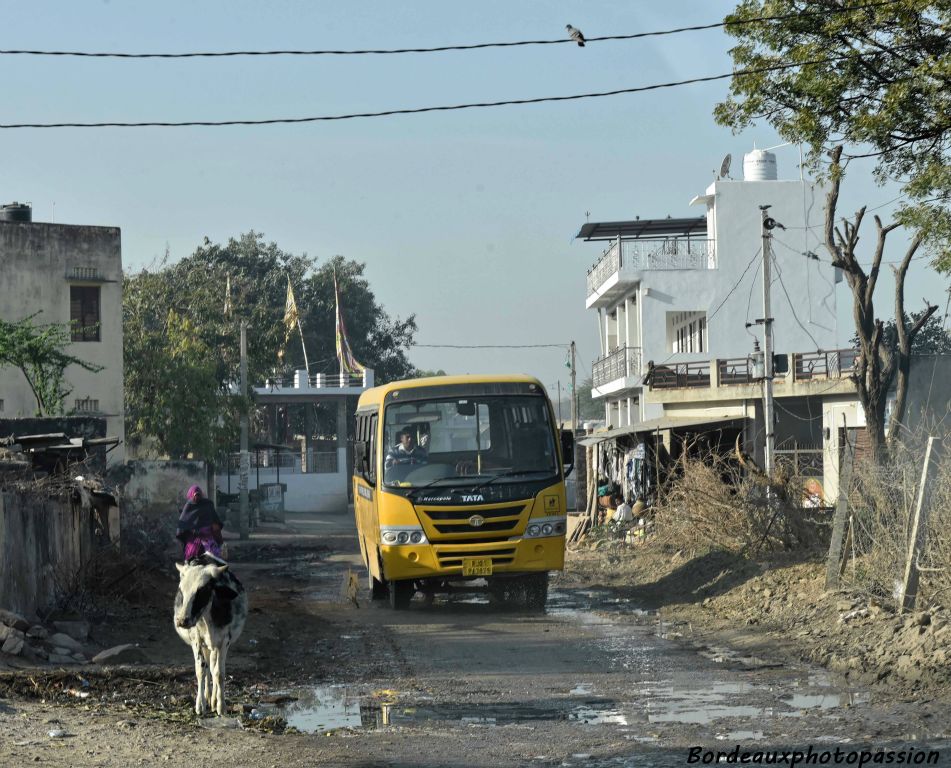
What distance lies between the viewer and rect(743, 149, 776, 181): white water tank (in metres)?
47.8

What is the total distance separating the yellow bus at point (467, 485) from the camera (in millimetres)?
15391

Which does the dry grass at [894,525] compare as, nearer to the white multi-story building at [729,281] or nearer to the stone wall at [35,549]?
the stone wall at [35,549]

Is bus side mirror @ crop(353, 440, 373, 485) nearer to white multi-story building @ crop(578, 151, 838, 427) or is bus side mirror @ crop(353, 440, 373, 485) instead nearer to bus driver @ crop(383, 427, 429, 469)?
bus driver @ crop(383, 427, 429, 469)

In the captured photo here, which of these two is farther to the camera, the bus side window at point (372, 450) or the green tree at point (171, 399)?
the green tree at point (171, 399)

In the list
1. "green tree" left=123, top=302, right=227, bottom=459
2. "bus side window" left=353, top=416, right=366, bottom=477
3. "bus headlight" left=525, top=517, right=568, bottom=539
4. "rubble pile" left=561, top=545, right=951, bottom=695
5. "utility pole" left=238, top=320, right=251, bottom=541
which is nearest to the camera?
"rubble pile" left=561, top=545, right=951, bottom=695

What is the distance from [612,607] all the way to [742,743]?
8712mm

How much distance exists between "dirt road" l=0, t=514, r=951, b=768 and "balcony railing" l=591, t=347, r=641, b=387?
32.2 m

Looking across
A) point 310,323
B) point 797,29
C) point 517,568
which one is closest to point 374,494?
point 517,568

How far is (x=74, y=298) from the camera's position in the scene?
3541 centimetres

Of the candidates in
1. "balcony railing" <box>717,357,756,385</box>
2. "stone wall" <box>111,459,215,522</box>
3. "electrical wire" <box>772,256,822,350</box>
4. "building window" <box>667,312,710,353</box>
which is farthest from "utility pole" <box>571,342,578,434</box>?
"stone wall" <box>111,459,215,522</box>

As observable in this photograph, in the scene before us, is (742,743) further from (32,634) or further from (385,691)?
(32,634)

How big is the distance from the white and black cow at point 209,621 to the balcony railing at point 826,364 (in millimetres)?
29536

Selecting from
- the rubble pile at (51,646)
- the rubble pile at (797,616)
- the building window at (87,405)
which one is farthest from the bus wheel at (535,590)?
the building window at (87,405)

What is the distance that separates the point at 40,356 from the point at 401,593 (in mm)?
16916
